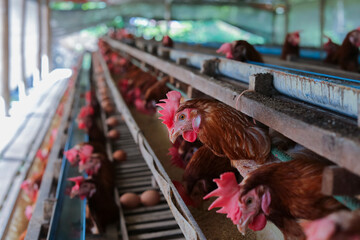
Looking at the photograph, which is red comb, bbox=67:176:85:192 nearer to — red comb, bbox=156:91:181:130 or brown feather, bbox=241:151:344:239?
red comb, bbox=156:91:181:130

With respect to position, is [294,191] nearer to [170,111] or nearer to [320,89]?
[320,89]

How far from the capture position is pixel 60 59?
20.0 metres

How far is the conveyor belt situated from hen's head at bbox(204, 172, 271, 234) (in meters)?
1.25

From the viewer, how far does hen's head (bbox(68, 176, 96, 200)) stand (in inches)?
87.5

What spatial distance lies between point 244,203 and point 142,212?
1.63 m

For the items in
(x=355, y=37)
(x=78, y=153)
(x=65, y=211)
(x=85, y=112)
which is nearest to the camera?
(x=65, y=211)

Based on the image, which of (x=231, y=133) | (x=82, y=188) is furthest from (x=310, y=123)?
(x=82, y=188)

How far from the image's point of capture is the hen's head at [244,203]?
0.87 metres

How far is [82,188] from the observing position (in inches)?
89.0

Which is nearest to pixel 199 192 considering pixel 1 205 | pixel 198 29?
pixel 1 205

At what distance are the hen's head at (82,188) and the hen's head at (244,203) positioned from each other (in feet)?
5.03

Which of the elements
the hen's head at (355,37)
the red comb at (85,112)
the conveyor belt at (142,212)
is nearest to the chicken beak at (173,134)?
the conveyor belt at (142,212)

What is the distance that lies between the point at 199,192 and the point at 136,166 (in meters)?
1.59

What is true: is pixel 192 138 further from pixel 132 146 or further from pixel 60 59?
pixel 60 59
